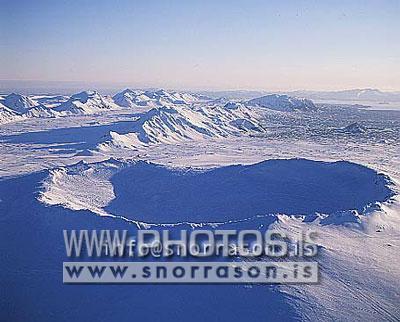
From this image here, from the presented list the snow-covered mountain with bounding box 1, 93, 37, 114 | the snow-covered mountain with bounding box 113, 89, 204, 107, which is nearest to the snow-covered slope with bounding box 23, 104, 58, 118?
the snow-covered mountain with bounding box 1, 93, 37, 114

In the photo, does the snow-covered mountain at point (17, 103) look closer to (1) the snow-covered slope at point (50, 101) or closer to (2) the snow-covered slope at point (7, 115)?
(2) the snow-covered slope at point (7, 115)

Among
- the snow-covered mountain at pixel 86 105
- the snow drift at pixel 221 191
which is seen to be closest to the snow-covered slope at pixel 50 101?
the snow-covered mountain at pixel 86 105

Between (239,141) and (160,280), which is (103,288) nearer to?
(160,280)

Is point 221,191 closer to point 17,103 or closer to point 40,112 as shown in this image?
point 40,112

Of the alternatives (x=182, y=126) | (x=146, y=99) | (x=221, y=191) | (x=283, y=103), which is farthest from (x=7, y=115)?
(x=283, y=103)

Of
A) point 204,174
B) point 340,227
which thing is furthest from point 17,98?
point 340,227

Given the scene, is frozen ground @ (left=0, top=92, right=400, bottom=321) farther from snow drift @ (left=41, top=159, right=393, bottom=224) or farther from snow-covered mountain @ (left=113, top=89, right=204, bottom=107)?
snow-covered mountain @ (left=113, top=89, right=204, bottom=107)
